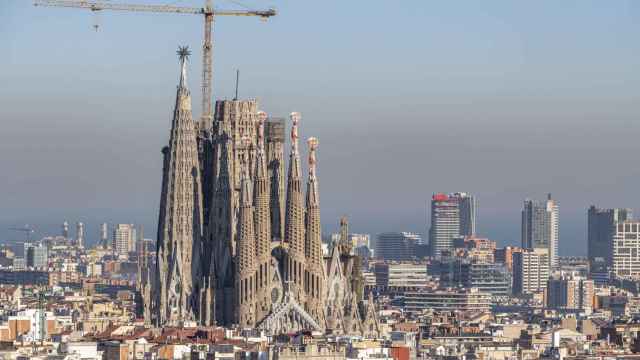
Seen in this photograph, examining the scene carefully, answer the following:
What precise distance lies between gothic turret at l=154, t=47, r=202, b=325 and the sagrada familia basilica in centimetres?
4

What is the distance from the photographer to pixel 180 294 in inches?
5207

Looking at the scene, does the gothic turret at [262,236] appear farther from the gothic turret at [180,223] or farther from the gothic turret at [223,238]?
the gothic turret at [180,223]

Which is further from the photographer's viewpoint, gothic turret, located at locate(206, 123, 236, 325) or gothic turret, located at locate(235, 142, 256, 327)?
gothic turret, located at locate(206, 123, 236, 325)

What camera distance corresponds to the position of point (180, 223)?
13325 centimetres

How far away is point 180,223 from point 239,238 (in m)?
2.57

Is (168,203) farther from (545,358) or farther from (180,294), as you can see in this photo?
(545,358)

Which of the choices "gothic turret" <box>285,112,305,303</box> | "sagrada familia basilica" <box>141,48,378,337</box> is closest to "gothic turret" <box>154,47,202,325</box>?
"sagrada familia basilica" <box>141,48,378,337</box>

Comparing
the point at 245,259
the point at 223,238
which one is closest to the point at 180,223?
the point at 223,238

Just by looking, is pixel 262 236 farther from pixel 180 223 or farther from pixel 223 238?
pixel 180 223

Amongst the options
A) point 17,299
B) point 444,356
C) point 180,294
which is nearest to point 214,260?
point 180,294

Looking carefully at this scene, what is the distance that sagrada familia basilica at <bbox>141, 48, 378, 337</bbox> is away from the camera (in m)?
132

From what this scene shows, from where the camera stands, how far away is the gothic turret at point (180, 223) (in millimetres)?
132250

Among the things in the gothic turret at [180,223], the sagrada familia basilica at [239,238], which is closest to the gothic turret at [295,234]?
the sagrada familia basilica at [239,238]

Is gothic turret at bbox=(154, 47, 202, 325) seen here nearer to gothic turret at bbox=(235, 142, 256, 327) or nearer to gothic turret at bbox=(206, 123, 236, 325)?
gothic turret at bbox=(206, 123, 236, 325)
